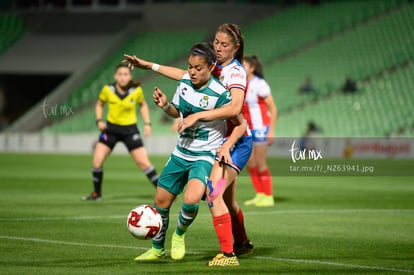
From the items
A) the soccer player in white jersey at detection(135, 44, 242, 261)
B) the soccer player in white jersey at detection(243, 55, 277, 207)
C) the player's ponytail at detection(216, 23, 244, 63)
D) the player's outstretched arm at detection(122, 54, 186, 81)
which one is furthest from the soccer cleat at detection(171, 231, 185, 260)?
the soccer player in white jersey at detection(243, 55, 277, 207)

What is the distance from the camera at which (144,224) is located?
27.7 ft

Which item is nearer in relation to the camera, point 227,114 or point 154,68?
point 227,114

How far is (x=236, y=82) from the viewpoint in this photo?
850cm

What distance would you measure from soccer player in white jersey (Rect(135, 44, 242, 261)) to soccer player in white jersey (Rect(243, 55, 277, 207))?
628cm

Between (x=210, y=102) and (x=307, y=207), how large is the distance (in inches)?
265

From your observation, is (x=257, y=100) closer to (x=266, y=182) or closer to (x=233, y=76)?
(x=266, y=182)

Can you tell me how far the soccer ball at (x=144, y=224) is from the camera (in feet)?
27.7

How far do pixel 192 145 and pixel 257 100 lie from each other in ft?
21.7

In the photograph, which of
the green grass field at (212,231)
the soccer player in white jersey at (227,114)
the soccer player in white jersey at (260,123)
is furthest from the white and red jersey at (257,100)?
the soccer player in white jersey at (227,114)

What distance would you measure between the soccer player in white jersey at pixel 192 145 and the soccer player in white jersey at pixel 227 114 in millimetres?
145

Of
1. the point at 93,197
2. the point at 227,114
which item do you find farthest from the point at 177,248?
the point at 93,197

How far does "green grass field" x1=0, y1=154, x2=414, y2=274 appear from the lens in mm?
8453

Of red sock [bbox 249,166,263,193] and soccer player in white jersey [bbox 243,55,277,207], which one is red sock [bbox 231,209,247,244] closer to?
soccer player in white jersey [bbox 243,55,277,207]

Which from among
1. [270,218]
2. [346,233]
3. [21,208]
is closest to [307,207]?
[270,218]
